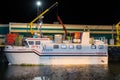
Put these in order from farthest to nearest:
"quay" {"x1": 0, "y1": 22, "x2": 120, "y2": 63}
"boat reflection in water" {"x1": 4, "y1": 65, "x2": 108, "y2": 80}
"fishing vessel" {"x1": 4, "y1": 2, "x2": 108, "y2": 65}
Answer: "quay" {"x1": 0, "y1": 22, "x2": 120, "y2": 63} → "fishing vessel" {"x1": 4, "y1": 2, "x2": 108, "y2": 65} → "boat reflection in water" {"x1": 4, "y1": 65, "x2": 108, "y2": 80}

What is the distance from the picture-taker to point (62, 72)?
60.4m

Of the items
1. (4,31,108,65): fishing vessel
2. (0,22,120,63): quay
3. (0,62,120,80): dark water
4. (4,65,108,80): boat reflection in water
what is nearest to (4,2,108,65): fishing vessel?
(4,31,108,65): fishing vessel

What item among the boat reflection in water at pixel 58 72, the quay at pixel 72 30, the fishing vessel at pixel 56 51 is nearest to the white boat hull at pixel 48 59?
the fishing vessel at pixel 56 51

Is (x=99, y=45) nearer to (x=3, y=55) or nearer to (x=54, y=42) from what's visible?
(x=54, y=42)

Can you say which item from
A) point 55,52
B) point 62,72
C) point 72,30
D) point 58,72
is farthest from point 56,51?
point 72,30

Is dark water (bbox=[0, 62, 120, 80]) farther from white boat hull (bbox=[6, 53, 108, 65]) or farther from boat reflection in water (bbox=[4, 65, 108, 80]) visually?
white boat hull (bbox=[6, 53, 108, 65])

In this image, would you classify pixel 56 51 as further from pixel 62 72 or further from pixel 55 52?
pixel 62 72

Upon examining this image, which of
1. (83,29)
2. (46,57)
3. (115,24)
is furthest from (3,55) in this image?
(115,24)

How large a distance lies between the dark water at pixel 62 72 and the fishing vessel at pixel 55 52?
2570mm

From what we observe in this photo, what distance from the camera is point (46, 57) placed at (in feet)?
232

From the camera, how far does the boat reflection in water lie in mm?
54562

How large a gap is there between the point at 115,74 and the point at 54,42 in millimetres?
16915

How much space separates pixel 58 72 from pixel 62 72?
1.98 feet

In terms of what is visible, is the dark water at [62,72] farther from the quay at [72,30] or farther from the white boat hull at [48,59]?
the quay at [72,30]
